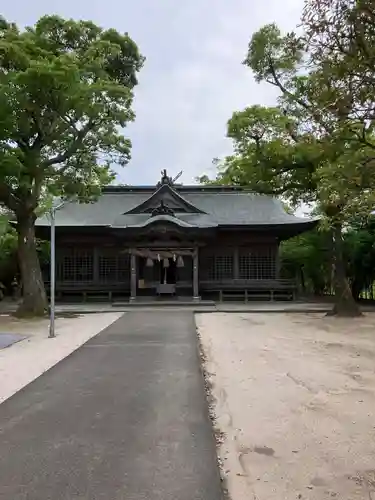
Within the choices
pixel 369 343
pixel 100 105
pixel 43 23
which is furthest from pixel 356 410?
pixel 43 23

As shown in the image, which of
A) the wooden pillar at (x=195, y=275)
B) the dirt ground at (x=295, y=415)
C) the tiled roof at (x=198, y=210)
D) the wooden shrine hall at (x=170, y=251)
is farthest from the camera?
the tiled roof at (x=198, y=210)

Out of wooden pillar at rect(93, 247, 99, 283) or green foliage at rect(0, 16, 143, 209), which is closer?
green foliage at rect(0, 16, 143, 209)

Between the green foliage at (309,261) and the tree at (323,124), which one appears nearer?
the tree at (323,124)

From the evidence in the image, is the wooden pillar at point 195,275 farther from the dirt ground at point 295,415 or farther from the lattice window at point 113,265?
the dirt ground at point 295,415

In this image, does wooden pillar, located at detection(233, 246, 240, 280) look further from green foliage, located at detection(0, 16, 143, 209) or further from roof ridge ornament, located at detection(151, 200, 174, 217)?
green foliage, located at detection(0, 16, 143, 209)

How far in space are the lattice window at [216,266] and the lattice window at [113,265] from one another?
418 centimetres

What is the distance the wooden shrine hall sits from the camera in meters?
25.3

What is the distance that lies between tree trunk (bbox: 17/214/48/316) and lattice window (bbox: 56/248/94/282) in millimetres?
7981

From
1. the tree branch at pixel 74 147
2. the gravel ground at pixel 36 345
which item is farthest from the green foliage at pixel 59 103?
the gravel ground at pixel 36 345

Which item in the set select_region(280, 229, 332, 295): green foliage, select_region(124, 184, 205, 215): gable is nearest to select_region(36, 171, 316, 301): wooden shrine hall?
select_region(124, 184, 205, 215): gable

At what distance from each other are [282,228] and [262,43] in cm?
1017

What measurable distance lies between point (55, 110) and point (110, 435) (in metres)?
14.3

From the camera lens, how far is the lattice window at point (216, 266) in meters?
26.8

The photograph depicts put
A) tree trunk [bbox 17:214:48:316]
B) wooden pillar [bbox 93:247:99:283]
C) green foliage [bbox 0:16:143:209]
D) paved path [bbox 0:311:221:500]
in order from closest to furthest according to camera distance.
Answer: paved path [bbox 0:311:221:500], green foliage [bbox 0:16:143:209], tree trunk [bbox 17:214:48:316], wooden pillar [bbox 93:247:99:283]
